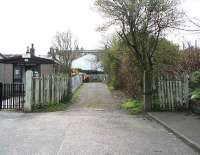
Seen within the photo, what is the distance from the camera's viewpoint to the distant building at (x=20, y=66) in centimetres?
3509

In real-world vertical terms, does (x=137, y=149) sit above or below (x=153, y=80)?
below

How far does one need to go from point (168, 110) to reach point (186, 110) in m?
0.77

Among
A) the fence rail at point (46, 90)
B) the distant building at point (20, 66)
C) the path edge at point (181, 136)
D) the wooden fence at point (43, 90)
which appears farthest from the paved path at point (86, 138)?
the distant building at point (20, 66)

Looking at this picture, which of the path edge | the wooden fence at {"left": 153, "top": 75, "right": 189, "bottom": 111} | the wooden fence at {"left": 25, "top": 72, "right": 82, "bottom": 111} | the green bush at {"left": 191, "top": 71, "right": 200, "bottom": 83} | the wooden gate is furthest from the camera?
the wooden gate

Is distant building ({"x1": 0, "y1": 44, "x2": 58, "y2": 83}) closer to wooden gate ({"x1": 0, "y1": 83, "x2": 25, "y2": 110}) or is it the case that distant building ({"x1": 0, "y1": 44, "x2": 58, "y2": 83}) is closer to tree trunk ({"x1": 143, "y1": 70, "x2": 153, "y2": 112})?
wooden gate ({"x1": 0, "y1": 83, "x2": 25, "y2": 110})

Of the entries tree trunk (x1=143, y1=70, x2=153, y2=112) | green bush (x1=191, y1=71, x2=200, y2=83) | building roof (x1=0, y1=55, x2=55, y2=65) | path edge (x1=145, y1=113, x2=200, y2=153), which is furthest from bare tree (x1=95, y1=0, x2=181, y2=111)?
building roof (x1=0, y1=55, x2=55, y2=65)

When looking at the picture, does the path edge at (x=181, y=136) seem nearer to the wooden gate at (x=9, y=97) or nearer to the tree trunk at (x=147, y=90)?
the tree trunk at (x=147, y=90)

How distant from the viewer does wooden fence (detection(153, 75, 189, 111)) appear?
17438 millimetres

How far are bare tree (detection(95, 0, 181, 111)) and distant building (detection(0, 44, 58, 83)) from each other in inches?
646

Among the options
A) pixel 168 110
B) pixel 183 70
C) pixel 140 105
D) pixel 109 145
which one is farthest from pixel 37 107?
pixel 109 145

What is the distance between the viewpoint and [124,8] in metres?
18.6

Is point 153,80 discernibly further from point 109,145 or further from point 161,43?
point 109,145

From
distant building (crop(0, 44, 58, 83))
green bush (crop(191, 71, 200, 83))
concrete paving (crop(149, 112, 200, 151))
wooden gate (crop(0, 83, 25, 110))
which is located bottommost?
concrete paving (crop(149, 112, 200, 151))

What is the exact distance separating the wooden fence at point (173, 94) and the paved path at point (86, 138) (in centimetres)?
327
